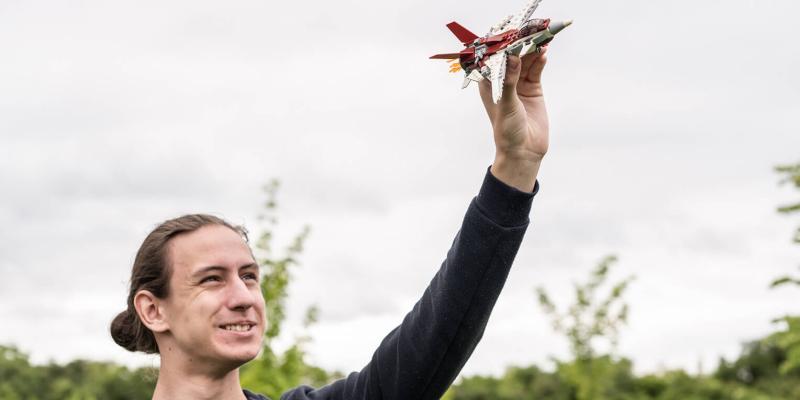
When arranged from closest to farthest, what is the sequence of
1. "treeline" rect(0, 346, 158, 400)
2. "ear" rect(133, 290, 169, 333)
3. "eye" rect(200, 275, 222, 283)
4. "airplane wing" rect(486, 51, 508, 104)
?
"airplane wing" rect(486, 51, 508, 104) → "eye" rect(200, 275, 222, 283) → "ear" rect(133, 290, 169, 333) → "treeline" rect(0, 346, 158, 400)

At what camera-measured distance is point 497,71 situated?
2.97 m

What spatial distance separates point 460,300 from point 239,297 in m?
0.69

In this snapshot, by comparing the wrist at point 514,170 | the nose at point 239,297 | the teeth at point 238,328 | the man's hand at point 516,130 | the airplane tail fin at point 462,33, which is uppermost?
the airplane tail fin at point 462,33

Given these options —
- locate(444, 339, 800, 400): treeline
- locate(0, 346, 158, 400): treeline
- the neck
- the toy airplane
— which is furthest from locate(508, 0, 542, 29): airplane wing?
locate(0, 346, 158, 400): treeline

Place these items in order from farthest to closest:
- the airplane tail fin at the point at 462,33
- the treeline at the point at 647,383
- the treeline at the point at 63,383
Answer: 1. the treeline at the point at 647,383
2. the treeline at the point at 63,383
3. the airplane tail fin at the point at 462,33

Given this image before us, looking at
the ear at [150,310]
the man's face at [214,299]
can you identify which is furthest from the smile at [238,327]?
the ear at [150,310]

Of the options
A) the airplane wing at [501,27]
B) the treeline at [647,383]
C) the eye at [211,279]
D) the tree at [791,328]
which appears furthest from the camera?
the treeline at [647,383]

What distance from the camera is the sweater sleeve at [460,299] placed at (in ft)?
10.3

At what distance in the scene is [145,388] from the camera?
32.3 feet

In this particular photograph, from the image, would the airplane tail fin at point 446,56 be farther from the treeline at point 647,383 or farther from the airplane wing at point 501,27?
the treeline at point 647,383

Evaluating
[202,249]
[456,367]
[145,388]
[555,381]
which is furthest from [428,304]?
[555,381]

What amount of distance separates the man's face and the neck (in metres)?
0.06

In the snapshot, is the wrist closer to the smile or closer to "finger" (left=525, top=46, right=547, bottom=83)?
"finger" (left=525, top=46, right=547, bottom=83)

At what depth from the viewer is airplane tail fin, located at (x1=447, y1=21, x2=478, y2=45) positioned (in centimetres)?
328
